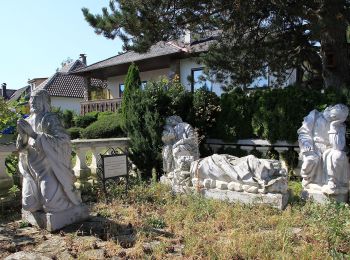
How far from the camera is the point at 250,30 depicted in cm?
912

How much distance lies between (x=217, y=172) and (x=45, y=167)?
3.02 m

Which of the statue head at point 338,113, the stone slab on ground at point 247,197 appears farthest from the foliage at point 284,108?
the stone slab on ground at point 247,197

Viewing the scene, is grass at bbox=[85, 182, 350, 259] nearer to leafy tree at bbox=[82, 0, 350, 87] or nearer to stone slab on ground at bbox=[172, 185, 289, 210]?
stone slab on ground at bbox=[172, 185, 289, 210]

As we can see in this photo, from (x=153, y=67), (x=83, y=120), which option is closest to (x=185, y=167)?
(x=153, y=67)

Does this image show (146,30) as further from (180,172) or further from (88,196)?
(88,196)

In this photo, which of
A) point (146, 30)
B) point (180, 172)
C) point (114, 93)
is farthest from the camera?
point (114, 93)

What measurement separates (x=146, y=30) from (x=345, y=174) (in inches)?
187

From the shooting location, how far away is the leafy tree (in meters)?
7.43

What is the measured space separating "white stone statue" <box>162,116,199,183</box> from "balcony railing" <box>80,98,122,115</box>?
45.4ft

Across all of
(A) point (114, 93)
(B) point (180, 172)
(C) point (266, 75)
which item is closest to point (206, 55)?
(C) point (266, 75)

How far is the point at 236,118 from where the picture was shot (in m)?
9.09

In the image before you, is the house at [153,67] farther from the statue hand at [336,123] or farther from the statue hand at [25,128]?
the statue hand at [25,128]

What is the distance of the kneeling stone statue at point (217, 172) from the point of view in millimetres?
6266

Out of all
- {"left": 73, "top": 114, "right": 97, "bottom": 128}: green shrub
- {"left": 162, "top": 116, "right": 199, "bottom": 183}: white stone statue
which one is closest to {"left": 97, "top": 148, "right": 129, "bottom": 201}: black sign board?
{"left": 162, "top": 116, "right": 199, "bottom": 183}: white stone statue
